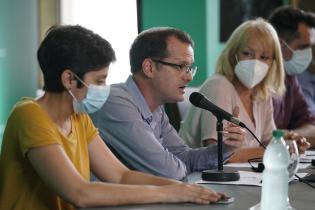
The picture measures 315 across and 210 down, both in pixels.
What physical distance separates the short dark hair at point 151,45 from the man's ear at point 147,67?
0.02 m

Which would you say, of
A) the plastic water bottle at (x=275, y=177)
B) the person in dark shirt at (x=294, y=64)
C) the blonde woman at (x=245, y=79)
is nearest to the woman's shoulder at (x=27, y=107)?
the plastic water bottle at (x=275, y=177)

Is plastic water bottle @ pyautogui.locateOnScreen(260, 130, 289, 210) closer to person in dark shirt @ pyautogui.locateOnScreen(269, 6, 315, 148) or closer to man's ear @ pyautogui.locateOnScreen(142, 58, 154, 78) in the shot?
man's ear @ pyautogui.locateOnScreen(142, 58, 154, 78)

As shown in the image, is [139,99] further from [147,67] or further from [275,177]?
[275,177]

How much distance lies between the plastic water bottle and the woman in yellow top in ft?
0.91

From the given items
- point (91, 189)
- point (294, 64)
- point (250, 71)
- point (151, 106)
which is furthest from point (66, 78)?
point (294, 64)

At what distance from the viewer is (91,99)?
2021mm

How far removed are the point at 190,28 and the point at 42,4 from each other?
1256mm

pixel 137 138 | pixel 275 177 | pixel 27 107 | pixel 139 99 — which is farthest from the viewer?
pixel 139 99

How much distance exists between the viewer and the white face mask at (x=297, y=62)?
149 inches

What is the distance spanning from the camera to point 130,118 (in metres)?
2.37

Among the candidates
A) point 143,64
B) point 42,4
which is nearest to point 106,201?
point 143,64

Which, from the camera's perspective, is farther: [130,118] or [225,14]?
[225,14]

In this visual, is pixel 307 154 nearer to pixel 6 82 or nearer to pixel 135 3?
pixel 6 82

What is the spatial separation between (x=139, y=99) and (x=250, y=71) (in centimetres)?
73
